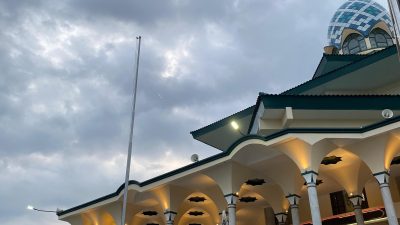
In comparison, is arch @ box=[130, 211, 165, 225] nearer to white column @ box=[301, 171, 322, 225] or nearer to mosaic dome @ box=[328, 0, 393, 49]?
white column @ box=[301, 171, 322, 225]

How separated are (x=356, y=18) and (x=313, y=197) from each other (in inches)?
928

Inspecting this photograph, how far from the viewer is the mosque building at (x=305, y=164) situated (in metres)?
19.5

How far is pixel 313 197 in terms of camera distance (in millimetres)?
19016

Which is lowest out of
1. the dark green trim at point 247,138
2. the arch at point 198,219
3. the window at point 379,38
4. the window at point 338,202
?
the window at point 338,202

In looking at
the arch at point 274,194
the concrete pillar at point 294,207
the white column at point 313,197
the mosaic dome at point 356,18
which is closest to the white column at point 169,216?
the arch at point 274,194

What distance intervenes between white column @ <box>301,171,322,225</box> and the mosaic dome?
21.3 metres

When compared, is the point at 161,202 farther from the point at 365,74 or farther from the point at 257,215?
the point at 365,74

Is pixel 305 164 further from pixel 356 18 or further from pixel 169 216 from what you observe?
pixel 356 18

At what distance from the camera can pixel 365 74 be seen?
83.6 feet

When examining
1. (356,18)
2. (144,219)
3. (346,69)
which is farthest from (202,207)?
(356,18)

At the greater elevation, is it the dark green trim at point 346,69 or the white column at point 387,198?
the dark green trim at point 346,69

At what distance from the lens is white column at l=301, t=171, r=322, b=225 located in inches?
734

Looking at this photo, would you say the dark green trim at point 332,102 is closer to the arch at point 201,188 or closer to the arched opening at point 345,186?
the arched opening at point 345,186

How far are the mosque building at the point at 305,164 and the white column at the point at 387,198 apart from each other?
43 mm
